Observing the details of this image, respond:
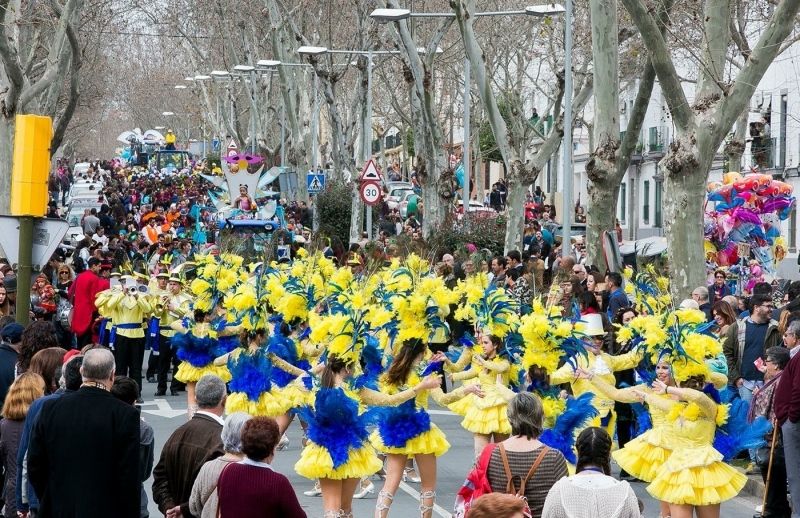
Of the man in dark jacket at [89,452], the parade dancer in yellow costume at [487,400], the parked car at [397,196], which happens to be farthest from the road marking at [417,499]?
the parked car at [397,196]

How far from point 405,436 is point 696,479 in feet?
7.08

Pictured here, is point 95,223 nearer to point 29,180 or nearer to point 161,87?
point 29,180

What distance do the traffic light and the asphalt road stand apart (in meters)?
2.70

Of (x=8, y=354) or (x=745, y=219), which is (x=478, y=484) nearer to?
(x=8, y=354)

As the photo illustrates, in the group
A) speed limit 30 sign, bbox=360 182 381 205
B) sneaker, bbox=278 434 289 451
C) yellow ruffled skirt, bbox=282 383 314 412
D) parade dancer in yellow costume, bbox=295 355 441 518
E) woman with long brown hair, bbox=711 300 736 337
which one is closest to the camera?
parade dancer in yellow costume, bbox=295 355 441 518

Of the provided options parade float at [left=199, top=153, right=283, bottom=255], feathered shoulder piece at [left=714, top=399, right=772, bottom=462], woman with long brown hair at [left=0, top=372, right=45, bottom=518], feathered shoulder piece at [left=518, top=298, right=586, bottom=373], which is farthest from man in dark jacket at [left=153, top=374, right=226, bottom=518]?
parade float at [left=199, top=153, right=283, bottom=255]

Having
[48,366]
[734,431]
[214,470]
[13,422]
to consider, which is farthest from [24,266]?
[734,431]

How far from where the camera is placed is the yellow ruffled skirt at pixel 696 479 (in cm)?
1034

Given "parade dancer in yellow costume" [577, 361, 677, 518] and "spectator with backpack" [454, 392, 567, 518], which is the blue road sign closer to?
"parade dancer in yellow costume" [577, 361, 677, 518]

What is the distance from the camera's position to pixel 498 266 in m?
23.0

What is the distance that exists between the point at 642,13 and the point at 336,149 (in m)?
27.7

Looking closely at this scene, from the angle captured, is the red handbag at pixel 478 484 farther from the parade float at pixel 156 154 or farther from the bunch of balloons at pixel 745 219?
the parade float at pixel 156 154

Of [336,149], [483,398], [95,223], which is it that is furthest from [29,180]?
[336,149]

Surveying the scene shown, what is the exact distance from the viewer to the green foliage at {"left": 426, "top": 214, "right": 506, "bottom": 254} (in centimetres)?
3198
